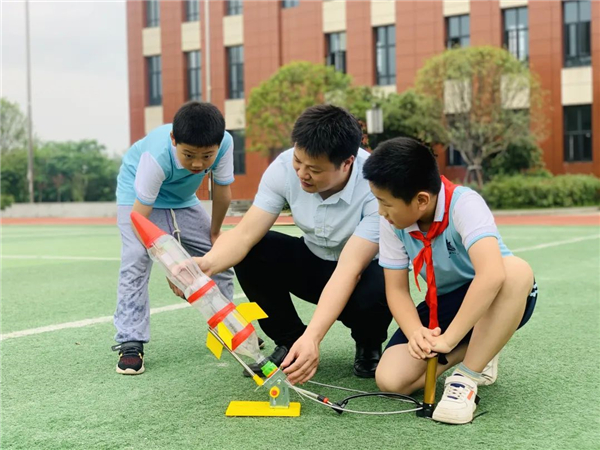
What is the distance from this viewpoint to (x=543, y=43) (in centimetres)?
2738

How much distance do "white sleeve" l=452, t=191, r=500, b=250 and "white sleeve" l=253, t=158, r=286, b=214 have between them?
0.85 metres

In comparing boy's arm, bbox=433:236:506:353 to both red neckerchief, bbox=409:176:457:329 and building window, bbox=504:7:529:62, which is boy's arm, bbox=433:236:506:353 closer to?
red neckerchief, bbox=409:176:457:329

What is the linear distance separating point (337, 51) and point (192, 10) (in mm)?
7852

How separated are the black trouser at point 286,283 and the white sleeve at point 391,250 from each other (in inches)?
16.5

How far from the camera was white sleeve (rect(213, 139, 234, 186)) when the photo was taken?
158 inches

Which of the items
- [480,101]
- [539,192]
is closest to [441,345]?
[539,192]

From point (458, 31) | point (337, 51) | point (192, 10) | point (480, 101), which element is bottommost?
point (480, 101)

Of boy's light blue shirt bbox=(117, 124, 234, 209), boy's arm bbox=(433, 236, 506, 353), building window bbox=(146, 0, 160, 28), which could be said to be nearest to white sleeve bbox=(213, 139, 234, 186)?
boy's light blue shirt bbox=(117, 124, 234, 209)

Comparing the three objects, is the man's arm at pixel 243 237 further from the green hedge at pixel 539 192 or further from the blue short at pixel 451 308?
the green hedge at pixel 539 192

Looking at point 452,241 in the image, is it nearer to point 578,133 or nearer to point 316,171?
point 316,171

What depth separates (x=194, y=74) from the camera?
3547 centimetres

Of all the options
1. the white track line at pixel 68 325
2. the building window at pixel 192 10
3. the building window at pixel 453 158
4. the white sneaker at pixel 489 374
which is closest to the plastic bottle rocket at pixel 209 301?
the white sneaker at pixel 489 374

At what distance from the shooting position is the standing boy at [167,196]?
354 cm

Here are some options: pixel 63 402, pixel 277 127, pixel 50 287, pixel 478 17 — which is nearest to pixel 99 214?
pixel 277 127
